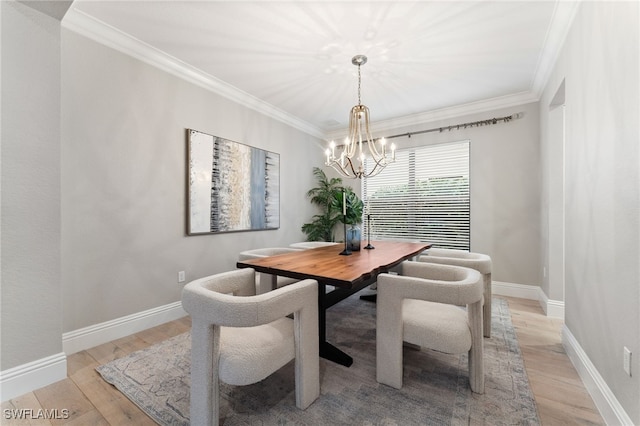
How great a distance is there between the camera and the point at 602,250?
4.96ft

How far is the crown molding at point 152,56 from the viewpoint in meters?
2.09

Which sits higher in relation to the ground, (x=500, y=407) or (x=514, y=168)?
(x=514, y=168)

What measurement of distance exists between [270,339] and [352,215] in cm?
316

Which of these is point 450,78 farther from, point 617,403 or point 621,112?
point 617,403

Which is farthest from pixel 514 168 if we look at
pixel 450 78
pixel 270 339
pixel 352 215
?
pixel 270 339

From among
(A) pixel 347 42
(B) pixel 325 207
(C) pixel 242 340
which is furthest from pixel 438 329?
(B) pixel 325 207

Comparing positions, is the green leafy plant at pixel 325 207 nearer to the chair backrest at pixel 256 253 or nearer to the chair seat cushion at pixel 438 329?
the chair backrest at pixel 256 253

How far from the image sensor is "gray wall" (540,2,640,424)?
47.8 inches

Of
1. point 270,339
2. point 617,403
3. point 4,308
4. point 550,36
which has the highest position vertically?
point 550,36

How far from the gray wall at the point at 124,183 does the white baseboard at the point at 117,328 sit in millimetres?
53

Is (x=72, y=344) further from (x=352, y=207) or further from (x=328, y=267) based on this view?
(x=352, y=207)

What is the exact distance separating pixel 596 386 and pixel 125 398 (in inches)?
108

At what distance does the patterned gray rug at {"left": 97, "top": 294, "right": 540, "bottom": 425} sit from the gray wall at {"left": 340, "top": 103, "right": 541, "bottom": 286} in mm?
1721

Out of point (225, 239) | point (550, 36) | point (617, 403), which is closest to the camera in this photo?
point (617, 403)
